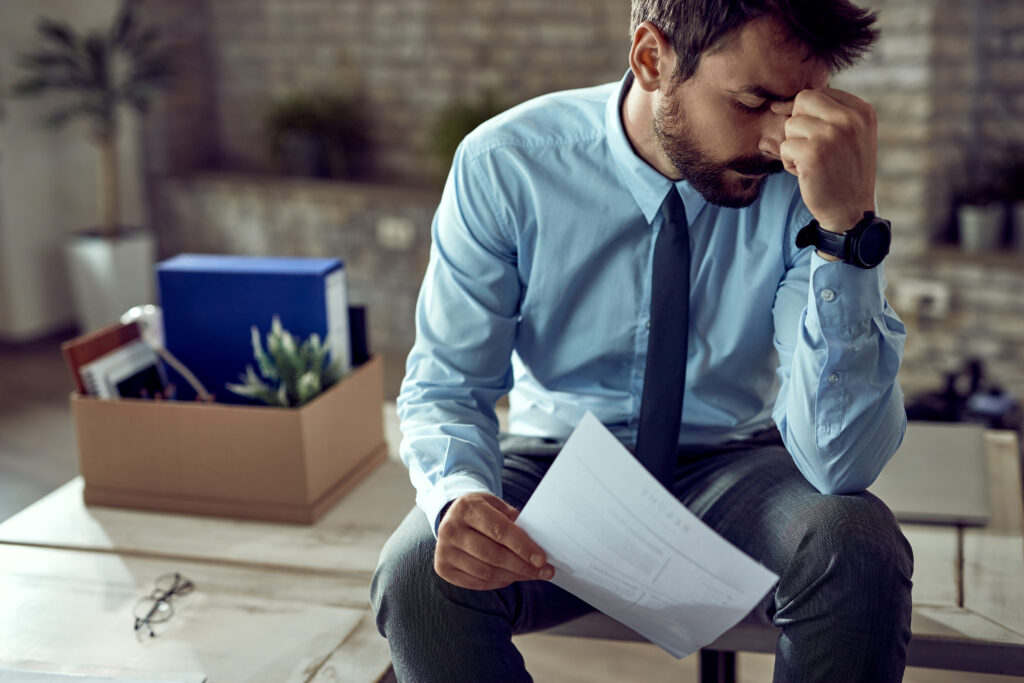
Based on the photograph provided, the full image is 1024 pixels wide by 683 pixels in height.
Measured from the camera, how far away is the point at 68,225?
163 inches

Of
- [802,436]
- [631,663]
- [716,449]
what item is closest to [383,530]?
[716,449]

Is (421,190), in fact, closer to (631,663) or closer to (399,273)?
(399,273)

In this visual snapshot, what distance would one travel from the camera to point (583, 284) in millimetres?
1291

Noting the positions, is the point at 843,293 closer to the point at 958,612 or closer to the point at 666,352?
the point at 666,352

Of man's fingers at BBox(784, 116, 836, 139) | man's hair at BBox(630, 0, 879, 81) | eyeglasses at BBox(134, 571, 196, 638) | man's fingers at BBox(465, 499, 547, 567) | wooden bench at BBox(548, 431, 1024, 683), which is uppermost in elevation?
man's hair at BBox(630, 0, 879, 81)

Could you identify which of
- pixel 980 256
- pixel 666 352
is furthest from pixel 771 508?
pixel 980 256

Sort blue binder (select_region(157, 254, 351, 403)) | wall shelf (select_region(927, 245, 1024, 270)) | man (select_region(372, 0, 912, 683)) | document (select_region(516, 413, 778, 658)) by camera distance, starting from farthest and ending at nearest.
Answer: wall shelf (select_region(927, 245, 1024, 270)) < blue binder (select_region(157, 254, 351, 403)) < man (select_region(372, 0, 912, 683)) < document (select_region(516, 413, 778, 658))

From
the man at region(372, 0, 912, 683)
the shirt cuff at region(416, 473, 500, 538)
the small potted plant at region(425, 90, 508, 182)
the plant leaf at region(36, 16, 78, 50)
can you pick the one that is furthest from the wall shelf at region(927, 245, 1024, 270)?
the plant leaf at region(36, 16, 78, 50)

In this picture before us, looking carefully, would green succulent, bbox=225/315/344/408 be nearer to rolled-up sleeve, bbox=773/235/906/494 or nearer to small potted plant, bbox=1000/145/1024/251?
rolled-up sleeve, bbox=773/235/906/494

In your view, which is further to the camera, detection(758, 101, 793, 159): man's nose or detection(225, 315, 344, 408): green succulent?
detection(225, 315, 344, 408): green succulent

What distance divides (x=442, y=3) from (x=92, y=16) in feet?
4.68

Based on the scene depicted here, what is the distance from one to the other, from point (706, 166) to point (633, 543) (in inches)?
18.4

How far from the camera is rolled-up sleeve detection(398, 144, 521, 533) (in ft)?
3.93

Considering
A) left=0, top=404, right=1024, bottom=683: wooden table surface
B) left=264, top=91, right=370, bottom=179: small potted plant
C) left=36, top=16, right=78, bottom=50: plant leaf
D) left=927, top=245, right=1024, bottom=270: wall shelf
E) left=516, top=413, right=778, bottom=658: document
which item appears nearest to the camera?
left=516, top=413, right=778, bottom=658: document
